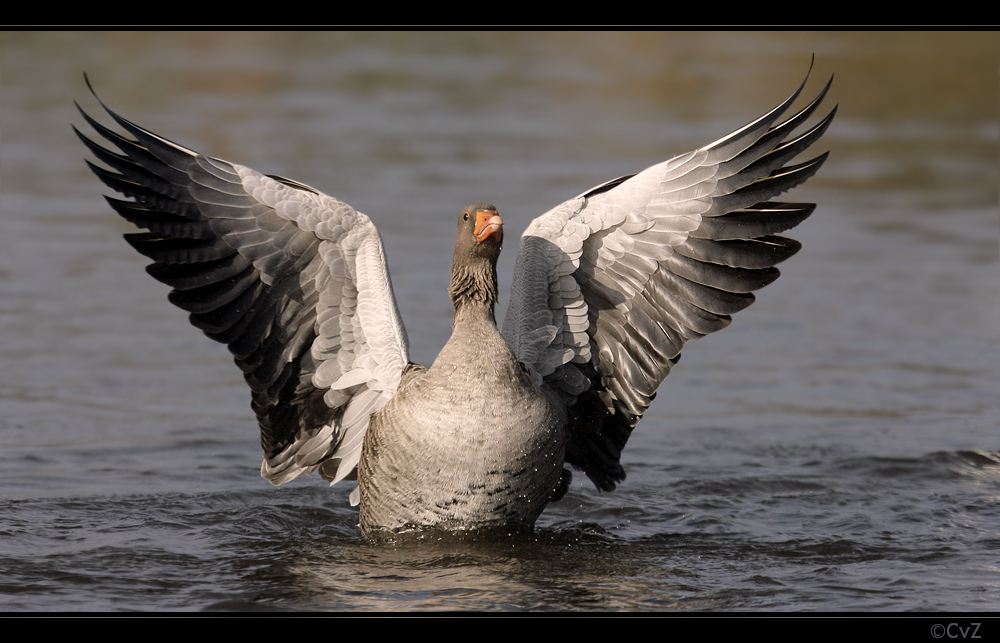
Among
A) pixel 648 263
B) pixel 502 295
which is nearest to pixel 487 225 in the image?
pixel 648 263

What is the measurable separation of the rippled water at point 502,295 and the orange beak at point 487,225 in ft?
6.52

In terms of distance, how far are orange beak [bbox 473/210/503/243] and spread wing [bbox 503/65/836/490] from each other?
205 millimetres

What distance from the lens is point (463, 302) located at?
7848 mm

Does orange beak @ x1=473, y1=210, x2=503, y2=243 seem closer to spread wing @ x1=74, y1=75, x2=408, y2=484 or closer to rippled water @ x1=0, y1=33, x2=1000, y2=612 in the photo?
spread wing @ x1=74, y1=75, x2=408, y2=484

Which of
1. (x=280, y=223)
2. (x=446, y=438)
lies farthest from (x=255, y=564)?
(x=280, y=223)

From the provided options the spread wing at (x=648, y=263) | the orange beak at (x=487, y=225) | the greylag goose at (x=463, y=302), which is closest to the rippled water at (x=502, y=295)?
the greylag goose at (x=463, y=302)

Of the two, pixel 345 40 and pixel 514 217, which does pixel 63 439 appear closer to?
pixel 514 217

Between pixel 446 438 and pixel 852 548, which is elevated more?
pixel 446 438

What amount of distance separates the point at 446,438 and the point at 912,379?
6043mm

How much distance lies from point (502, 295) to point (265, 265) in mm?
5120

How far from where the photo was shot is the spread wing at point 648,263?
780 centimetres

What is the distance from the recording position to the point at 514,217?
48.9 feet

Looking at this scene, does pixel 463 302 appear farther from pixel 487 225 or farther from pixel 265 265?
pixel 265 265

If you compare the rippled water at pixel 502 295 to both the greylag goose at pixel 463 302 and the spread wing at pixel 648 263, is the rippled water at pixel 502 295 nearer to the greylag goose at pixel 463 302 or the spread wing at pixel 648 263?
the greylag goose at pixel 463 302
